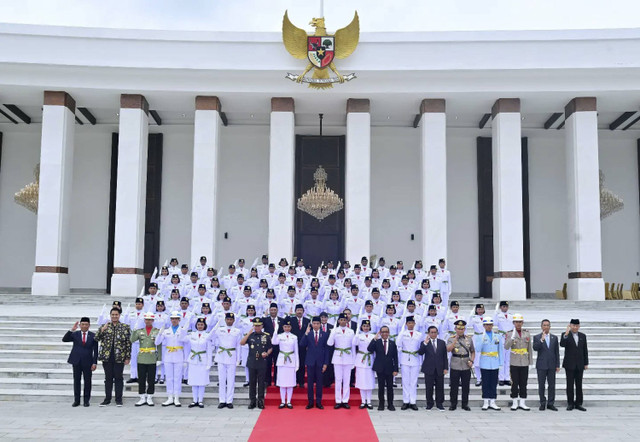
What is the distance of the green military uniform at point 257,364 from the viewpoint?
1002 cm

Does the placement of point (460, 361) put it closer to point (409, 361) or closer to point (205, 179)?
point (409, 361)

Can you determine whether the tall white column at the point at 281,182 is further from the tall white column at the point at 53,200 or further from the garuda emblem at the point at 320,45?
the tall white column at the point at 53,200

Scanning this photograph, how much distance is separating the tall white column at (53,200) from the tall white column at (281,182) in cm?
613

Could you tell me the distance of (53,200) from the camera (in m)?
19.4

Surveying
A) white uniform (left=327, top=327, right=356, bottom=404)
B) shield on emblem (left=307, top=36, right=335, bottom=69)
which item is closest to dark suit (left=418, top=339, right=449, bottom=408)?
white uniform (left=327, top=327, right=356, bottom=404)

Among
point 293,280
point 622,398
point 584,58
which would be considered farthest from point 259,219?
point 622,398

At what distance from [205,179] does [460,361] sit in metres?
11.6

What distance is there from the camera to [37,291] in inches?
747

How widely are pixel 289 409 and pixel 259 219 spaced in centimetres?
1436

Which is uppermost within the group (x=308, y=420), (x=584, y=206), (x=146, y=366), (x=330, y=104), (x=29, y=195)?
(x=330, y=104)

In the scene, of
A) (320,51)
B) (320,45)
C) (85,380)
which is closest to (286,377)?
(85,380)

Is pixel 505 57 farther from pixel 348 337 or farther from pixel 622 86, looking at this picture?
pixel 348 337

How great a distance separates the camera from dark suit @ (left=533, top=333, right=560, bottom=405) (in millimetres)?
10094

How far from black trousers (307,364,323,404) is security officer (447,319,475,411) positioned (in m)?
2.00
